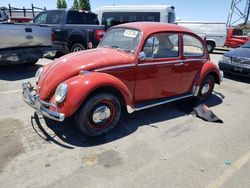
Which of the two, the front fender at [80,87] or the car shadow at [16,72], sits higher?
the front fender at [80,87]

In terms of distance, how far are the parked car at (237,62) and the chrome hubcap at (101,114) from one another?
Answer: 18.5ft

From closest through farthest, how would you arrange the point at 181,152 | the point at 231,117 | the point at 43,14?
the point at 181,152 → the point at 231,117 → the point at 43,14

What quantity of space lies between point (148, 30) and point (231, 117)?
8.27ft

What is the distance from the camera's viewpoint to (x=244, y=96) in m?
6.30

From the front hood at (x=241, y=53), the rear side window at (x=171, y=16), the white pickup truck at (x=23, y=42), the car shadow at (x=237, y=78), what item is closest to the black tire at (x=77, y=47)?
the white pickup truck at (x=23, y=42)

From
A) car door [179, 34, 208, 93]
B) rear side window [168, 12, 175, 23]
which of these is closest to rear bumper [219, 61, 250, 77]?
car door [179, 34, 208, 93]

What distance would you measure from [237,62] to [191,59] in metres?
3.70

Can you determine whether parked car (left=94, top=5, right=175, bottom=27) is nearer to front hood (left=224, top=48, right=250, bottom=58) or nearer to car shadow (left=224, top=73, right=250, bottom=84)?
front hood (left=224, top=48, right=250, bottom=58)

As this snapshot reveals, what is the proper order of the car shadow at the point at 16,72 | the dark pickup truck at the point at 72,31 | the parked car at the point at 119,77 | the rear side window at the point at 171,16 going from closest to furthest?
the parked car at the point at 119,77, the car shadow at the point at 16,72, the dark pickup truck at the point at 72,31, the rear side window at the point at 171,16

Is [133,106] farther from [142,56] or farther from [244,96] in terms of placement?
[244,96]

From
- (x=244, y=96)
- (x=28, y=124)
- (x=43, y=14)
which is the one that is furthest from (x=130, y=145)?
(x=43, y=14)

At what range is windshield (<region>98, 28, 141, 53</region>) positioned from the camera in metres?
4.19

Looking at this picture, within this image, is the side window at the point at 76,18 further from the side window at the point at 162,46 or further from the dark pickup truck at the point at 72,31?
the side window at the point at 162,46

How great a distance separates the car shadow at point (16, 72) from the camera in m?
6.89
